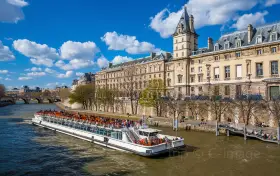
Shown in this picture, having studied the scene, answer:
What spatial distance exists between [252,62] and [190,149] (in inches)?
1101

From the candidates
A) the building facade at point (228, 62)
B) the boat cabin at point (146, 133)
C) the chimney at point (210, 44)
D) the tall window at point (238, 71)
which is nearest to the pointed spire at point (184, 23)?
the building facade at point (228, 62)

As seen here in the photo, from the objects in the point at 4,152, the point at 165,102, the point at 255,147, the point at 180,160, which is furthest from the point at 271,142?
the point at 4,152

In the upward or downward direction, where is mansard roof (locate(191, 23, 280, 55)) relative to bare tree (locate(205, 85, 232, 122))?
upward

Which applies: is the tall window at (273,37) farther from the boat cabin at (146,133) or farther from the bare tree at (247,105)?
the boat cabin at (146,133)

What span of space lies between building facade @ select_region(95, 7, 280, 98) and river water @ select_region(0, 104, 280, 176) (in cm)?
1818

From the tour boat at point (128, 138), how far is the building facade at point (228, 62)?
26779 mm

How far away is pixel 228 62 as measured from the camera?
51875 millimetres

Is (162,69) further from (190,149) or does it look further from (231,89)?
(190,149)

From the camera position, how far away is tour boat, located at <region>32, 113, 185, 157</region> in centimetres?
2552

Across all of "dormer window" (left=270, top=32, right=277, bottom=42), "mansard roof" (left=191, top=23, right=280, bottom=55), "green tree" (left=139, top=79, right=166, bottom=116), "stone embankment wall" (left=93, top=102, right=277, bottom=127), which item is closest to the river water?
"stone embankment wall" (left=93, top=102, right=277, bottom=127)

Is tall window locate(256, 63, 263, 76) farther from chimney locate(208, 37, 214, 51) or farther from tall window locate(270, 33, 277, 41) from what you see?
chimney locate(208, 37, 214, 51)

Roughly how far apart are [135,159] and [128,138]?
342cm

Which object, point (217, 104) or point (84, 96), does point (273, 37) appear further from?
point (84, 96)

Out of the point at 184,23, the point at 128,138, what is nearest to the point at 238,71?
the point at 184,23
